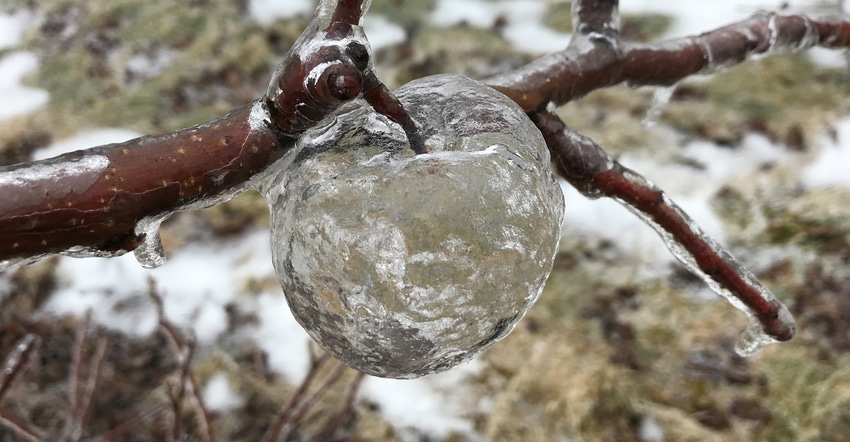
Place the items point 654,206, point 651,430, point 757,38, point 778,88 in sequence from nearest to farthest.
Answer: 1. point 654,206
2. point 757,38
3. point 651,430
4. point 778,88

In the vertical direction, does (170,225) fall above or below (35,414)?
above

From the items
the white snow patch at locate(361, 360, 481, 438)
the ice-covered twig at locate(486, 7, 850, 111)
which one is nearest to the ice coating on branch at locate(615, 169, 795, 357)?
the ice-covered twig at locate(486, 7, 850, 111)

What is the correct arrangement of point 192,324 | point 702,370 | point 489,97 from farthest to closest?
point 192,324 < point 702,370 < point 489,97

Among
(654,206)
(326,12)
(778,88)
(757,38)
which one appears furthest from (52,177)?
(778,88)

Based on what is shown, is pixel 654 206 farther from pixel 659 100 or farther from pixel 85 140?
pixel 85 140

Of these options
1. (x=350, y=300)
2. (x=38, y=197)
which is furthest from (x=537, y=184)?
(x=38, y=197)

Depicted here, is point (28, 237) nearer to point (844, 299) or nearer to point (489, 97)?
point (489, 97)

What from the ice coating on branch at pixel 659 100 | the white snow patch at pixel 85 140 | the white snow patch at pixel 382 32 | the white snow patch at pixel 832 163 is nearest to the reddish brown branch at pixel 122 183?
the ice coating on branch at pixel 659 100
